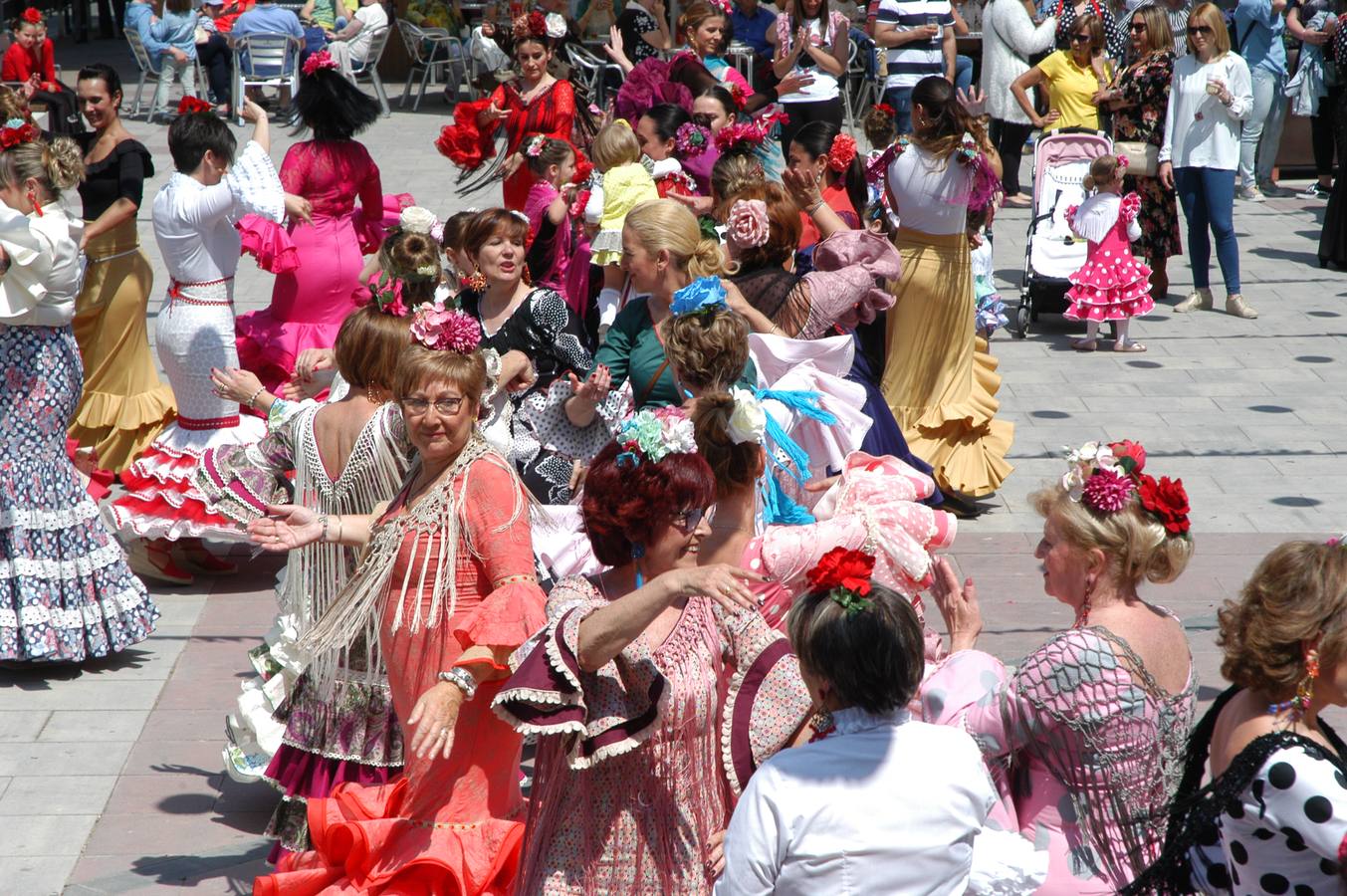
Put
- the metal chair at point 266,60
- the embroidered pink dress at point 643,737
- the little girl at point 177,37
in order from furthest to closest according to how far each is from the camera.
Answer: the little girl at point 177,37 → the metal chair at point 266,60 → the embroidered pink dress at point 643,737

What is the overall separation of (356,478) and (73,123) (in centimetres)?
1188

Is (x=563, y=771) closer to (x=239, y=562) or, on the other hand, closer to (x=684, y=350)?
(x=684, y=350)

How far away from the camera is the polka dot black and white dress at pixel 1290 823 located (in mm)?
2613

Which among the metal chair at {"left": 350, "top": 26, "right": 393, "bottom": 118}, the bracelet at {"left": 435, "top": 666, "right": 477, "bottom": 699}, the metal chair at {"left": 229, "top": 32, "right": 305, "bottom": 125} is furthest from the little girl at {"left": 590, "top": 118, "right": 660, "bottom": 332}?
the metal chair at {"left": 350, "top": 26, "right": 393, "bottom": 118}

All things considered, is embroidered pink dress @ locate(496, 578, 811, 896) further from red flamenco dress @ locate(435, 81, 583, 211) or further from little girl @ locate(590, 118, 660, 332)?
red flamenco dress @ locate(435, 81, 583, 211)

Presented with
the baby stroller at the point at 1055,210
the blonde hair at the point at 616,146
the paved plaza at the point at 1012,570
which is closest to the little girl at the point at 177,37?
the paved plaza at the point at 1012,570

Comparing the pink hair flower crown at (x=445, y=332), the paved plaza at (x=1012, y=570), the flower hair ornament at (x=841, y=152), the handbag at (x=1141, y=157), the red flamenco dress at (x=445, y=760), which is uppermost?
the pink hair flower crown at (x=445, y=332)

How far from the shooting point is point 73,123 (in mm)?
14664

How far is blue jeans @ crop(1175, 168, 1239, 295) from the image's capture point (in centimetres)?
1096

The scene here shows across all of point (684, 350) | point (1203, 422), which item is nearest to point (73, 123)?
point (1203, 422)

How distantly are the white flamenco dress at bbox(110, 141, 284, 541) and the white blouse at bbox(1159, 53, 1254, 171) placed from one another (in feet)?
22.8

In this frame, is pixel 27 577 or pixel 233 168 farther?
pixel 233 168

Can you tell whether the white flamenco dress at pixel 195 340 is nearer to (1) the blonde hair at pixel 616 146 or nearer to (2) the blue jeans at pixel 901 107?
(1) the blonde hair at pixel 616 146

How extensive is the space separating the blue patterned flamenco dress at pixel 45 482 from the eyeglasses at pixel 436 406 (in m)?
2.62
